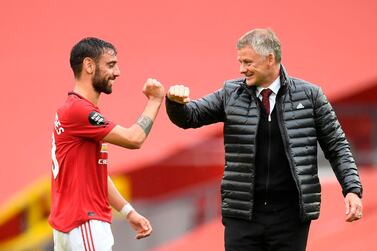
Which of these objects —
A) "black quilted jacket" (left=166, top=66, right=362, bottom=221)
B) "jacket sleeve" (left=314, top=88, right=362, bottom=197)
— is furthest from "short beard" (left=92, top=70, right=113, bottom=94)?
"jacket sleeve" (left=314, top=88, right=362, bottom=197)

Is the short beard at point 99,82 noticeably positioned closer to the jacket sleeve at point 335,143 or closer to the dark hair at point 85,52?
the dark hair at point 85,52

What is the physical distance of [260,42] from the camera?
3.97 meters

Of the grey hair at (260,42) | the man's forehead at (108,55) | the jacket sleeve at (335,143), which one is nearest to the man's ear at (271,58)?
the grey hair at (260,42)

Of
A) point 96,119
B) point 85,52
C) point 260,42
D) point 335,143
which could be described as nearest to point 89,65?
point 85,52

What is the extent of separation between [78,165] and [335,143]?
0.94 m

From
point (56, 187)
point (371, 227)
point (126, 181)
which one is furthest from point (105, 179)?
point (126, 181)

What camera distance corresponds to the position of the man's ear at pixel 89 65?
12.7ft

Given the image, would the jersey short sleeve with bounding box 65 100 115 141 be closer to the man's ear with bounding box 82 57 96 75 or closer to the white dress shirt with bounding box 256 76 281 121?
the man's ear with bounding box 82 57 96 75

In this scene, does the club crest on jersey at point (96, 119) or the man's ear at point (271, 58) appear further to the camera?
the man's ear at point (271, 58)

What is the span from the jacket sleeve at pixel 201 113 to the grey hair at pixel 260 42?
0.73 feet

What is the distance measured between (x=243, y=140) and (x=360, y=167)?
3722 millimetres

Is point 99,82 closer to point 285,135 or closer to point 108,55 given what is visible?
point 108,55

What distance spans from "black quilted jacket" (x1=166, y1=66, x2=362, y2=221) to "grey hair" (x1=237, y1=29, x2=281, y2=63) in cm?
11

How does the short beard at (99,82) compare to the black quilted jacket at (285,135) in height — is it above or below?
above
